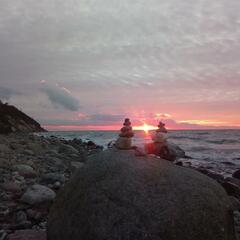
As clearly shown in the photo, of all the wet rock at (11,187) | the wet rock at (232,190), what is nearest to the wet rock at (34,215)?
the wet rock at (11,187)

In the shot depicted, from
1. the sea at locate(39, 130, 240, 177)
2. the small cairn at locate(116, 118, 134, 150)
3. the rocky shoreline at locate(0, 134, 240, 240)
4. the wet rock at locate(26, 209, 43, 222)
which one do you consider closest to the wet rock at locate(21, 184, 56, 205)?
the rocky shoreline at locate(0, 134, 240, 240)

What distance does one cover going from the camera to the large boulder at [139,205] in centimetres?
589

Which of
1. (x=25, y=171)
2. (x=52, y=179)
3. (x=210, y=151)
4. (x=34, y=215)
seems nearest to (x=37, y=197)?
(x=34, y=215)

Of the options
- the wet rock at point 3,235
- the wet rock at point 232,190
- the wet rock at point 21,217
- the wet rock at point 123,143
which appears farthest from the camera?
the wet rock at point 232,190

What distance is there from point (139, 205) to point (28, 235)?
8.92 feet

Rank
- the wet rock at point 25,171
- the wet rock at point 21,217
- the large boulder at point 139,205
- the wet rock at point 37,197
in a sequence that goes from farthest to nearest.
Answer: the wet rock at point 25,171 → the wet rock at point 37,197 → the wet rock at point 21,217 → the large boulder at point 139,205

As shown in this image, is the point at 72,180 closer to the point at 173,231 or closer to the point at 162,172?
the point at 162,172

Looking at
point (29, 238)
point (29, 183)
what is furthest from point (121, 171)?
point (29, 183)

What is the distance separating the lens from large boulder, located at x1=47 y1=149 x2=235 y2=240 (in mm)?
5891

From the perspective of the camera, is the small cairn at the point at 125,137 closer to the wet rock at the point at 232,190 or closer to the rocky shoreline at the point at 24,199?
the rocky shoreline at the point at 24,199

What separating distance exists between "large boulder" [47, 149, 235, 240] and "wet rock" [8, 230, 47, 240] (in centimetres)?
95

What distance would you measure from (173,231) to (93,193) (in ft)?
3.98

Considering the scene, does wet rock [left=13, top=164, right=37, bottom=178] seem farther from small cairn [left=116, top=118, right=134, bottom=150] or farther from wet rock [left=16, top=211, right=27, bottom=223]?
small cairn [left=116, top=118, right=134, bottom=150]

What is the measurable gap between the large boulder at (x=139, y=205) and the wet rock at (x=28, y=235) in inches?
37.5
